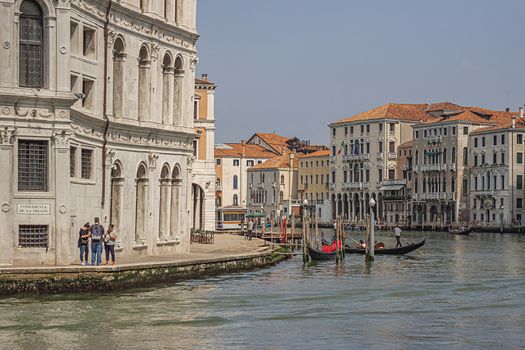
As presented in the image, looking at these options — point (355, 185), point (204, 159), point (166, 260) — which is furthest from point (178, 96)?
point (355, 185)

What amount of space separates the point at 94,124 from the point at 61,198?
3.04m

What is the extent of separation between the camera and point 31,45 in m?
25.2

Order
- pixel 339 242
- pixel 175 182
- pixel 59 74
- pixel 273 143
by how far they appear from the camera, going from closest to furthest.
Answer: pixel 59 74
pixel 175 182
pixel 339 242
pixel 273 143

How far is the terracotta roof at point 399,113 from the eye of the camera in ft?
358

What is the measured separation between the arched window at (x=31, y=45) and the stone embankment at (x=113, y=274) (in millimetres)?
3675

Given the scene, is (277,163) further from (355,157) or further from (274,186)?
(355,157)

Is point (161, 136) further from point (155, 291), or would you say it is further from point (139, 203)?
point (155, 291)

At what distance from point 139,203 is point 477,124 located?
70.4 m

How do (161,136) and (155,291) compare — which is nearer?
(155,291)

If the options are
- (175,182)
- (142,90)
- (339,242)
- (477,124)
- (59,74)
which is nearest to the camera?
(59,74)

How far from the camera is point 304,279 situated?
31.9m

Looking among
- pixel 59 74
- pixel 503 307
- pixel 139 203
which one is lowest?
pixel 503 307

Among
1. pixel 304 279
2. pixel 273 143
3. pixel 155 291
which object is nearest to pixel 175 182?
pixel 304 279

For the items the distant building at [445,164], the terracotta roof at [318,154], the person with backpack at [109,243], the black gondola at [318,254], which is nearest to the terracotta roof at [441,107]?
the distant building at [445,164]
